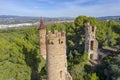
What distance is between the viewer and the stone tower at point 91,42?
26.5m

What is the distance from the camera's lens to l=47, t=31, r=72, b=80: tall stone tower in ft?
49.9

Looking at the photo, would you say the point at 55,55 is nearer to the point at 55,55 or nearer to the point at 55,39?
the point at 55,55

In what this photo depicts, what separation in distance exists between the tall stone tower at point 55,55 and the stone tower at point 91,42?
11.5 meters

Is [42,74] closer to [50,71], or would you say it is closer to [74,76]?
[74,76]

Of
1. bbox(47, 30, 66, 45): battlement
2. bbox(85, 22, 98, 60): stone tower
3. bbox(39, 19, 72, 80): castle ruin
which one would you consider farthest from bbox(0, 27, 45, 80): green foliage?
bbox(85, 22, 98, 60): stone tower

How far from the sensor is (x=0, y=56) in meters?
19.7

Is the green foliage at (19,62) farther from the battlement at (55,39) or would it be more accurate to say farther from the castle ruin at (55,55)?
the battlement at (55,39)

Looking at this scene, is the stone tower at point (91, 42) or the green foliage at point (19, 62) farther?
the stone tower at point (91, 42)

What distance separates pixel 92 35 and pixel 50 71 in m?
12.7

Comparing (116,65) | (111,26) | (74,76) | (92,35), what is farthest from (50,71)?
(111,26)

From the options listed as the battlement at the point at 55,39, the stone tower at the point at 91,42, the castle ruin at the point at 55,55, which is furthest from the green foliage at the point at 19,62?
the stone tower at the point at 91,42

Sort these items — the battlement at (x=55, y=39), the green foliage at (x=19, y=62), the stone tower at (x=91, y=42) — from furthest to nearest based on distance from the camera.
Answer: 1. the stone tower at (x=91, y=42)
2. the green foliage at (x=19, y=62)
3. the battlement at (x=55, y=39)

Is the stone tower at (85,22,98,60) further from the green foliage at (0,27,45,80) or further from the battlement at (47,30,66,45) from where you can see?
the battlement at (47,30,66,45)

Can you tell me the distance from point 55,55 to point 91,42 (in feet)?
41.3
